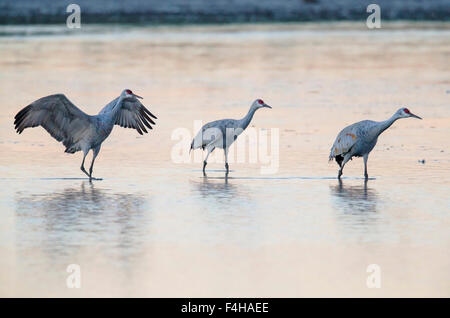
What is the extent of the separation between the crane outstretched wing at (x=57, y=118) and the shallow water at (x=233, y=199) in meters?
0.59

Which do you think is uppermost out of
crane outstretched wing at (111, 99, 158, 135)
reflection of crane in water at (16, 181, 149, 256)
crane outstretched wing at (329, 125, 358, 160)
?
crane outstretched wing at (111, 99, 158, 135)

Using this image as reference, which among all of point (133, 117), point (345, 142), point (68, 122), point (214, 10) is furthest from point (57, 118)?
point (214, 10)

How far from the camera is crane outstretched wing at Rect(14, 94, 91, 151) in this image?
1533 cm

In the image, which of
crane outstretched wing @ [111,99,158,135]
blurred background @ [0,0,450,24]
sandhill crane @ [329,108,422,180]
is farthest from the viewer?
blurred background @ [0,0,450,24]

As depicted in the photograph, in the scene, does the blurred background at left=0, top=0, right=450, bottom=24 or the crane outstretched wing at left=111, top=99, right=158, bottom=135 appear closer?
the crane outstretched wing at left=111, top=99, right=158, bottom=135

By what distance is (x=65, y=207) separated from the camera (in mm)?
A: 13172

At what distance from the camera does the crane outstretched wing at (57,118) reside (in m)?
15.3

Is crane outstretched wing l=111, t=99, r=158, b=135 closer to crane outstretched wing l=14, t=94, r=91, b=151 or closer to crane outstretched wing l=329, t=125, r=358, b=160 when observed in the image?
crane outstretched wing l=14, t=94, r=91, b=151

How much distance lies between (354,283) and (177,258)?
1828 mm

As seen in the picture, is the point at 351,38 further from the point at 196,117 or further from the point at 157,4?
the point at 157,4

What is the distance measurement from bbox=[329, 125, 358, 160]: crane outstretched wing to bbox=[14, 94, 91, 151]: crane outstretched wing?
3.44 metres

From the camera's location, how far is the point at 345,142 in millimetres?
15234

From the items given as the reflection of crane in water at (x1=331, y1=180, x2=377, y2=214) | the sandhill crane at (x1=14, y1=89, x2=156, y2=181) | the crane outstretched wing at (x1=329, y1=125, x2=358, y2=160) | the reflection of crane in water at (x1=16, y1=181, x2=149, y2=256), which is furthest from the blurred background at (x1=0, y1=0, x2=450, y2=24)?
the reflection of crane in water at (x1=16, y1=181, x2=149, y2=256)
